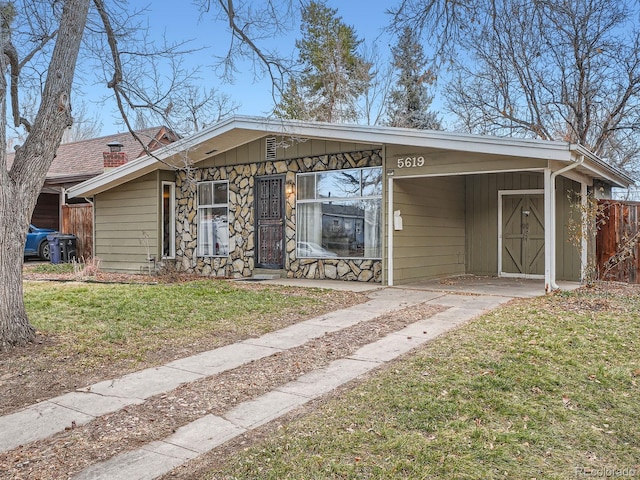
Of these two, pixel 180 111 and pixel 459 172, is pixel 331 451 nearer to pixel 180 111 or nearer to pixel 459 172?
pixel 180 111

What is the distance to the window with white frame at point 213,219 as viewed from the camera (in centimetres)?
1141

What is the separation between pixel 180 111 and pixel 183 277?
4.92m

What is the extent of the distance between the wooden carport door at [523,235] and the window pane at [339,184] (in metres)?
3.64

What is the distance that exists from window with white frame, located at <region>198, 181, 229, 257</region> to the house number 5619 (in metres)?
4.14

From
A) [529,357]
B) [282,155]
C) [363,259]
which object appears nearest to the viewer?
[529,357]

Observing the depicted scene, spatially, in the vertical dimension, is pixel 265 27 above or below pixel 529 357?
above

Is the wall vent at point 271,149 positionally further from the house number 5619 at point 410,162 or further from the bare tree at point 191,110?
the house number 5619 at point 410,162

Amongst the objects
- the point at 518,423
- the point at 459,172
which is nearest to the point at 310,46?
the point at 459,172

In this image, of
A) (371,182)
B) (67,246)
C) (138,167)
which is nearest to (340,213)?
(371,182)

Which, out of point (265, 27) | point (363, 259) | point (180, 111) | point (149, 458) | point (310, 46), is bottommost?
point (149, 458)

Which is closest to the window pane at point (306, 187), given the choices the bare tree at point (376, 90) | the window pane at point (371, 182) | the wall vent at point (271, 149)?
the wall vent at point (271, 149)

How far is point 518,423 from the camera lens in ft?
10.0

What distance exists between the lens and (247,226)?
11.0 metres

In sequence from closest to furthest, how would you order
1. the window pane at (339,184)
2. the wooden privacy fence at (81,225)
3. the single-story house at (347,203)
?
the single-story house at (347,203) < the window pane at (339,184) < the wooden privacy fence at (81,225)
